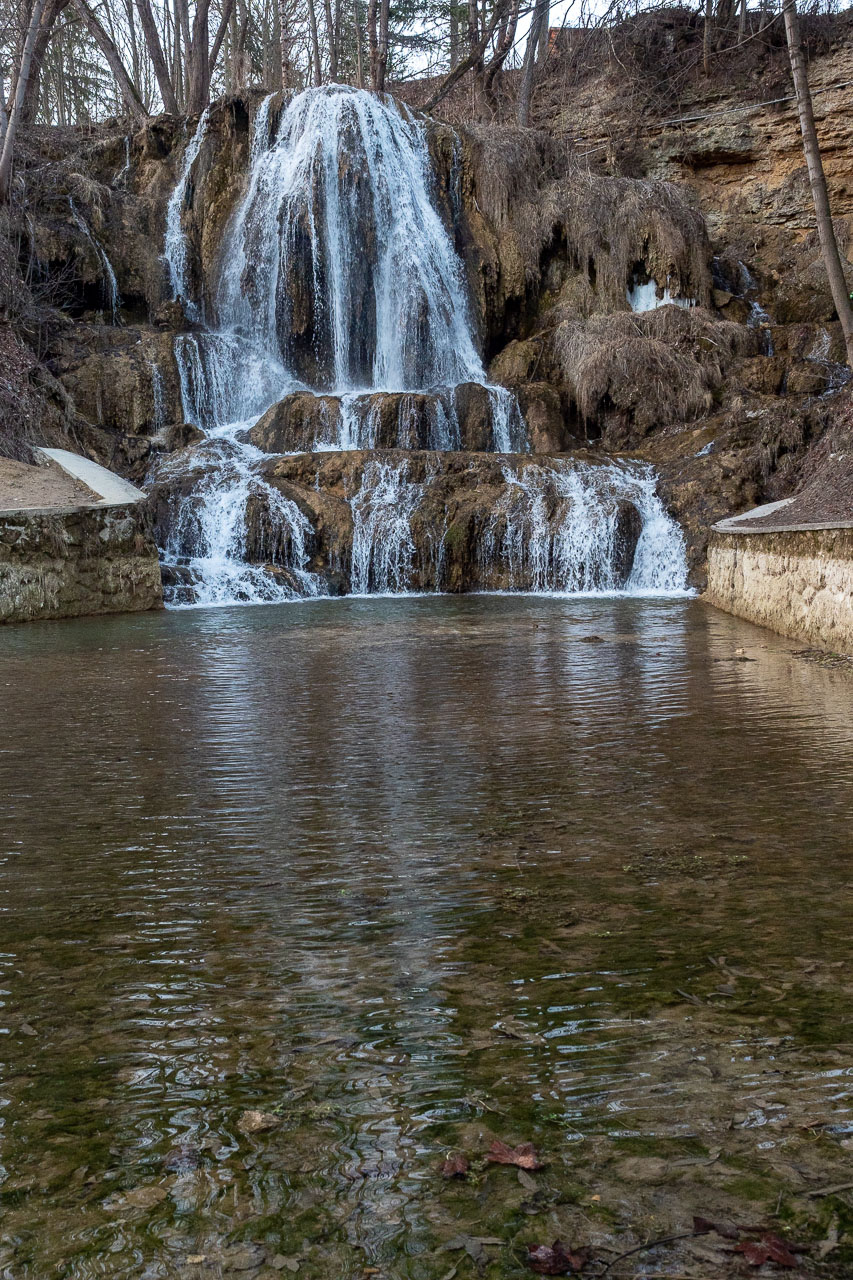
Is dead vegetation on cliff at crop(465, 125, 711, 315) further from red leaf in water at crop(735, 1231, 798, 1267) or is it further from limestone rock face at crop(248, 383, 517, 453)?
red leaf in water at crop(735, 1231, 798, 1267)

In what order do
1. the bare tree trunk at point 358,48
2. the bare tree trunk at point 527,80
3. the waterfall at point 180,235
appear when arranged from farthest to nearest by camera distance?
the bare tree trunk at point 358,48, the bare tree trunk at point 527,80, the waterfall at point 180,235

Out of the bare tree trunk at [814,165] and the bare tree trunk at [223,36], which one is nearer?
the bare tree trunk at [814,165]

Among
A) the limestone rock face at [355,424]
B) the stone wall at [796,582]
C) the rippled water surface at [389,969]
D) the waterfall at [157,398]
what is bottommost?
the rippled water surface at [389,969]

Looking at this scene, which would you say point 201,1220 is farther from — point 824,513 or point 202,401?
point 202,401

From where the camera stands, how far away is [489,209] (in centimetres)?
2405

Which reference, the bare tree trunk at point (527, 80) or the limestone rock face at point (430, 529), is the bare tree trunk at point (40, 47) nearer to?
the limestone rock face at point (430, 529)

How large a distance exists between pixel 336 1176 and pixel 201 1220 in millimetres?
224

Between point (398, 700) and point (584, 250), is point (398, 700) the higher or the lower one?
the lower one

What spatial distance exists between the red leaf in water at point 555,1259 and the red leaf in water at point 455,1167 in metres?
0.21

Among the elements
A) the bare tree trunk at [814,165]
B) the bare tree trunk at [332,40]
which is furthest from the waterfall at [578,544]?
the bare tree trunk at [332,40]

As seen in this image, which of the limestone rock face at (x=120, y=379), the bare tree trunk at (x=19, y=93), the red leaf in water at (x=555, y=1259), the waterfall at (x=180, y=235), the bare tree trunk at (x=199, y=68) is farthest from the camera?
the bare tree trunk at (x=199, y=68)

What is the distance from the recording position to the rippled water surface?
1792 millimetres

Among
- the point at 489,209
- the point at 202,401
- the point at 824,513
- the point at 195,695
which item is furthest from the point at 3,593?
the point at 489,209

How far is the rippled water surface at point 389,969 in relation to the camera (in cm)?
179
